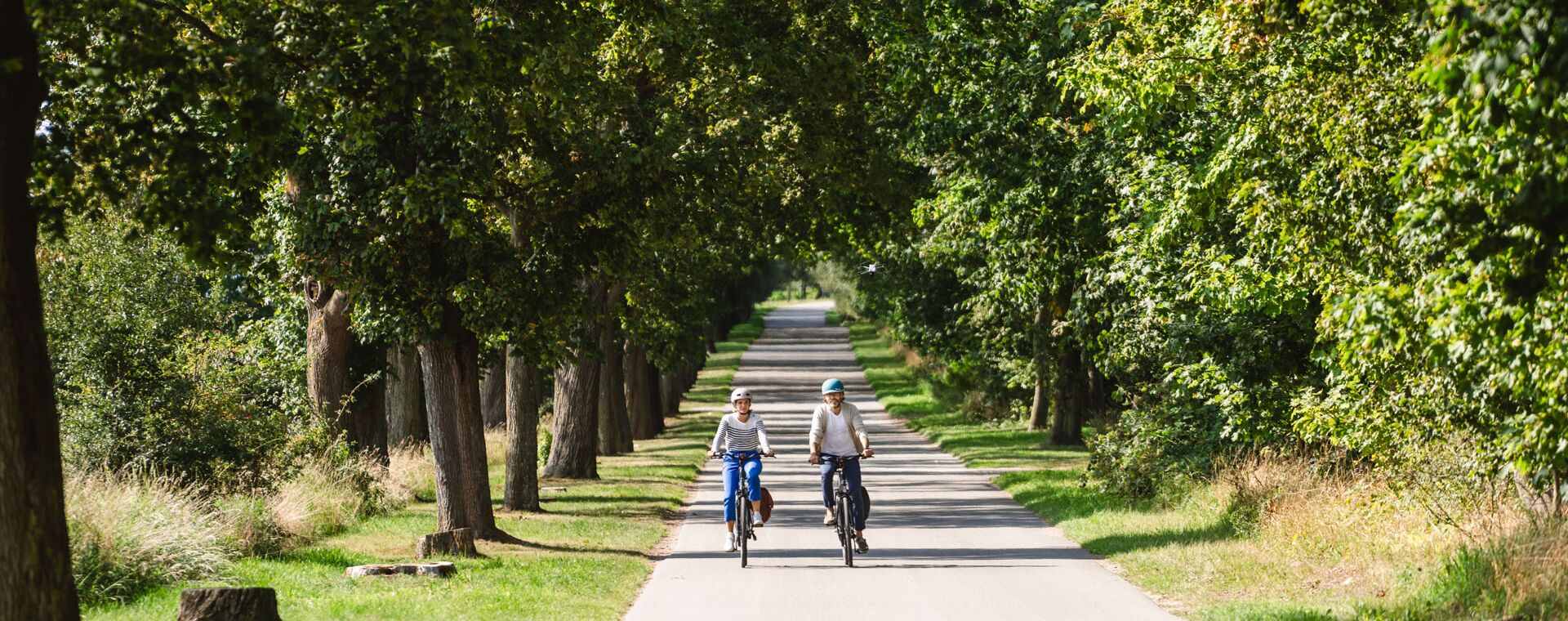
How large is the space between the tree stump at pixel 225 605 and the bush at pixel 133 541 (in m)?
3.15

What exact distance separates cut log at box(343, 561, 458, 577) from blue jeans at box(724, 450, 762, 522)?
3058mm

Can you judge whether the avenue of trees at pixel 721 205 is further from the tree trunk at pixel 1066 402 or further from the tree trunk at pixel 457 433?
the tree trunk at pixel 1066 402

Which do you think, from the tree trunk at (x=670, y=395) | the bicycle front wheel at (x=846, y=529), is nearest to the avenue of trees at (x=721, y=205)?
the bicycle front wheel at (x=846, y=529)

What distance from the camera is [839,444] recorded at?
50.5ft

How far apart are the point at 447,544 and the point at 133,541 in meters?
3.17

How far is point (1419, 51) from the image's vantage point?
37.3 feet

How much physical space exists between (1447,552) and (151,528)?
33.8 ft

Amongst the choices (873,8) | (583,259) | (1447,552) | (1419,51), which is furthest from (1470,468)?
(873,8)

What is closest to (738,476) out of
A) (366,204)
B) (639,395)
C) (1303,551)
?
(366,204)

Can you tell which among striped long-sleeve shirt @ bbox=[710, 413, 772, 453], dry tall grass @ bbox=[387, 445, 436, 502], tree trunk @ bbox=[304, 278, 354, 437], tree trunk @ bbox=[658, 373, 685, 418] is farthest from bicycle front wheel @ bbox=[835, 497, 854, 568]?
tree trunk @ bbox=[658, 373, 685, 418]

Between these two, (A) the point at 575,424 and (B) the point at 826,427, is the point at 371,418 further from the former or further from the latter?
(B) the point at 826,427

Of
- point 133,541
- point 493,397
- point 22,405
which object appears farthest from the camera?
point 493,397

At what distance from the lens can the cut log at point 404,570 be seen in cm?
1323

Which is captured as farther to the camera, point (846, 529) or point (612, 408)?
point (612, 408)
